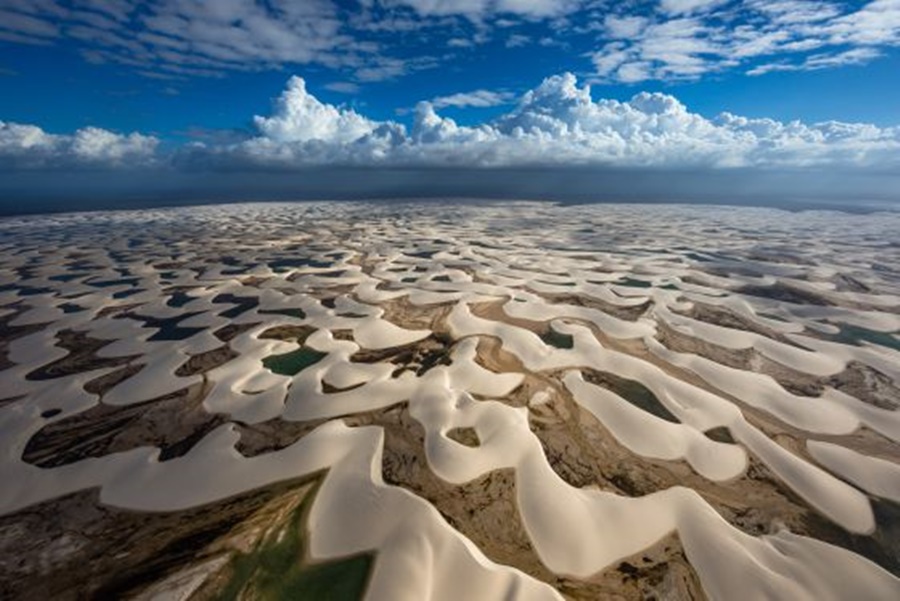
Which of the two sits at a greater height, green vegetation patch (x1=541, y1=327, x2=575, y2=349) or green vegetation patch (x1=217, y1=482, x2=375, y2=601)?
green vegetation patch (x1=217, y1=482, x2=375, y2=601)

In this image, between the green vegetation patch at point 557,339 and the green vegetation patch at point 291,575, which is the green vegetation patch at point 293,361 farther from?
the green vegetation patch at point 557,339

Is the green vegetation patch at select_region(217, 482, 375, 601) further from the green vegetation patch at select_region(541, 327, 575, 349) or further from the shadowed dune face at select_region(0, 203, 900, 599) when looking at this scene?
the green vegetation patch at select_region(541, 327, 575, 349)

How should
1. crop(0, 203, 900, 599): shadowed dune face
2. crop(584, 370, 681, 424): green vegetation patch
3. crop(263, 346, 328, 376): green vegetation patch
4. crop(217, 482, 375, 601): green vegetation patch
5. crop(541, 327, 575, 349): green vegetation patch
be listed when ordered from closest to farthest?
crop(217, 482, 375, 601): green vegetation patch
crop(0, 203, 900, 599): shadowed dune face
crop(584, 370, 681, 424): green vegetation patch
crop(263, 346, 328, 376): green vegetation patch
crop(541, 327, 575, 349): green vegetation patch

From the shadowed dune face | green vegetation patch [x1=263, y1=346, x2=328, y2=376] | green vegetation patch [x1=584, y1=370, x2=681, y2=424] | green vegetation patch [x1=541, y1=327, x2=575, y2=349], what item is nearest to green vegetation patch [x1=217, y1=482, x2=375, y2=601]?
the shadowed dune face

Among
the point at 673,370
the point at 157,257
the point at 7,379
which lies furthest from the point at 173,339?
the point at 157,257

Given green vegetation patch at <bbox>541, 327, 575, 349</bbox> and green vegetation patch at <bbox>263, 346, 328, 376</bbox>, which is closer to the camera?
green vegetation patch at <bbox>263, 346, 328, 376</bbox>

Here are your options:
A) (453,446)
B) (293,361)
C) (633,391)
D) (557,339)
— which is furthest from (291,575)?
(557,339)

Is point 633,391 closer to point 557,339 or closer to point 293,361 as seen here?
point 557,339

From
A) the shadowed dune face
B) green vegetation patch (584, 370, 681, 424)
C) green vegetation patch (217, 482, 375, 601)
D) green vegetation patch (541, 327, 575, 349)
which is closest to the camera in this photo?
green vegetation patch (217, 482, 375, 601)

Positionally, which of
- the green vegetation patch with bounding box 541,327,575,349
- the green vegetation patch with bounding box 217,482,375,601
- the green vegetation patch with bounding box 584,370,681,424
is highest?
the green vegetation patch with bounding box 217,482,375,601
